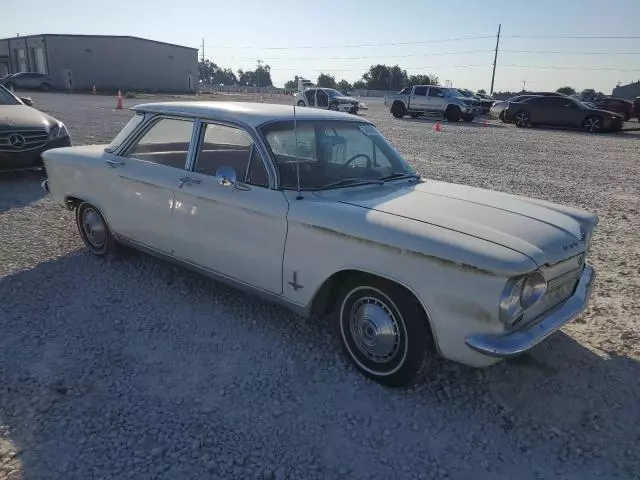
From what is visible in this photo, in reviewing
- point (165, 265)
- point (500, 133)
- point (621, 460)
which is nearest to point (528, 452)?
point (621, 460)

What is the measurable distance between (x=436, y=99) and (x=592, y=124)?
7.34m

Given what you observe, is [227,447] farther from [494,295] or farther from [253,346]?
[494,295]

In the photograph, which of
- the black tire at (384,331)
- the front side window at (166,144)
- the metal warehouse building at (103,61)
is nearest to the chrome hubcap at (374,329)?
the black tire at (384,331)

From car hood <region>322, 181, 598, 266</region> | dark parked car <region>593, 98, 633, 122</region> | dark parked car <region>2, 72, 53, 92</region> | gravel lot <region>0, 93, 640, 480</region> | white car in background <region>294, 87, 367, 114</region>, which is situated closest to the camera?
gravel lot <region>0, 93, 640, 480</region>

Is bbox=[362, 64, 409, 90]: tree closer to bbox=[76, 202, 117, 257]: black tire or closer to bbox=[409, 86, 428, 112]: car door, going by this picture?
bbox=[409, 86, 428, 112]: car door

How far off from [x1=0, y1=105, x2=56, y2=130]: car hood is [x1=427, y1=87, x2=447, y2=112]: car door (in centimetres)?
2040

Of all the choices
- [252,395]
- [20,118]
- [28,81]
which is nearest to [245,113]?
[252,395]

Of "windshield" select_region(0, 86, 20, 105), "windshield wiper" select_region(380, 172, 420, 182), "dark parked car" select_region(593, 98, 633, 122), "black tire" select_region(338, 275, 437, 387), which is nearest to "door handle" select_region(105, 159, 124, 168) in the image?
"windshield wiper" select_region(380, 172, 420, 182)

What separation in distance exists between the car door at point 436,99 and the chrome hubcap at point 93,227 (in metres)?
22.6

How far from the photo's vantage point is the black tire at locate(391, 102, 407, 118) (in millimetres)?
26391

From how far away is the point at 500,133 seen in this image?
1947 centimetres

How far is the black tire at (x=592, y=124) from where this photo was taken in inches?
816

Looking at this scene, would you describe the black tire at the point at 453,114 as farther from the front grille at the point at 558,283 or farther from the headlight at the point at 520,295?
the headlight at the point at 520,295

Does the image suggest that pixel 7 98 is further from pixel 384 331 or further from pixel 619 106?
pixel 619 106
